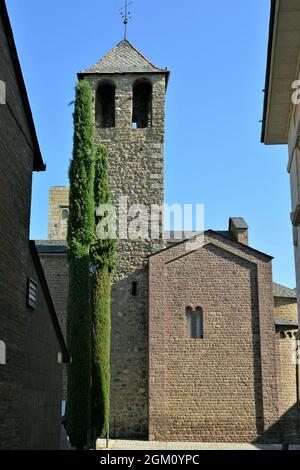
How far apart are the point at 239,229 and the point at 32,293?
19.2 meters

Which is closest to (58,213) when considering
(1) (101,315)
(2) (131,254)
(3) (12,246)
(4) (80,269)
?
(2) (131,254)

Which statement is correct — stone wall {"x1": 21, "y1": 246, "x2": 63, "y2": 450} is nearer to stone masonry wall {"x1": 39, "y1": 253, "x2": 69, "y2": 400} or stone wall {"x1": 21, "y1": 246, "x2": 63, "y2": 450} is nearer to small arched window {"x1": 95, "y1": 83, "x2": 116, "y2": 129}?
stone masonry wall {"x1": 39, "y1": 253, "x2": 69, "y2": 400}

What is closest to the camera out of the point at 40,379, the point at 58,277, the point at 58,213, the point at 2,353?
the point at 2,353

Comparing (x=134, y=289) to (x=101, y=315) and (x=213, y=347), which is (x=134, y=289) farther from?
(x=101, y=315)

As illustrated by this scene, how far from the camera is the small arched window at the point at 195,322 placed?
24.3 m

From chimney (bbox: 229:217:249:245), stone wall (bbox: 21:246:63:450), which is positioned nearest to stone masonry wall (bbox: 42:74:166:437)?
chimney (bbox: 229:217:249:245)

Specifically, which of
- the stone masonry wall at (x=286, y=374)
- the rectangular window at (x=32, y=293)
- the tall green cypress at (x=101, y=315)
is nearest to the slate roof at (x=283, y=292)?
the stone masonry wall at (x=286, y=374)

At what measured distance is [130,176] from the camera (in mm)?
27172

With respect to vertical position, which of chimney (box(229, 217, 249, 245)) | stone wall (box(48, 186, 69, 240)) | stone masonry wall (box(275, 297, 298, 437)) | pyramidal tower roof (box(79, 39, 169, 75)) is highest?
pyramidal tower roof (box(79, 39, 169, 75))

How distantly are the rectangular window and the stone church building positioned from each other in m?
13.9

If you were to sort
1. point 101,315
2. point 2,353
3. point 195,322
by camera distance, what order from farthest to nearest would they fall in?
point 195,322, point 101,315, point 2,353

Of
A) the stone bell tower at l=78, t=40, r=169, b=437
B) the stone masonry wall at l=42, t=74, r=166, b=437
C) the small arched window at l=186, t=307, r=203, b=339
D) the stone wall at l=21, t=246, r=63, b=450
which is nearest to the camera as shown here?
the stone wall at l=21, t=246, r=63, b=450

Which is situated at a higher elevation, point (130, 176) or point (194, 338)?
point (130, 176)

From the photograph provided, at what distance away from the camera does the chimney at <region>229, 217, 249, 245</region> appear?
1109 inches
